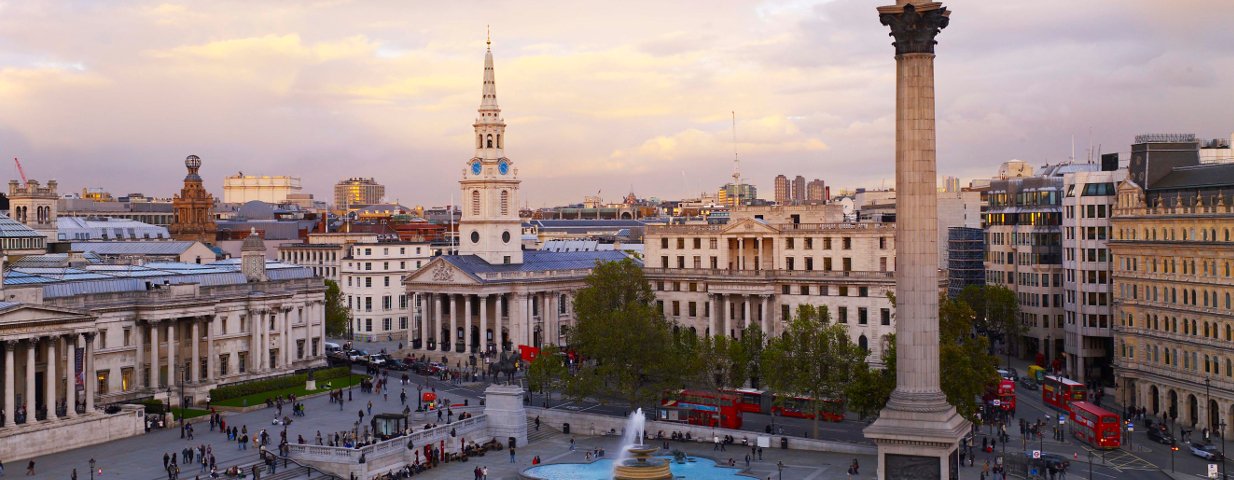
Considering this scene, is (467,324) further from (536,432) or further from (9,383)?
(9,383)

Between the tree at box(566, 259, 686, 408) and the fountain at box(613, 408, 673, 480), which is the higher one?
the tree at box(566, 259, 686, 408)

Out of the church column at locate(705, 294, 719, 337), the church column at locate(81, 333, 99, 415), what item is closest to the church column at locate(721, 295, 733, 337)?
the church column at locate(705, 294, 719, 337)

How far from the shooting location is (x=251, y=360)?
10894 centimetres

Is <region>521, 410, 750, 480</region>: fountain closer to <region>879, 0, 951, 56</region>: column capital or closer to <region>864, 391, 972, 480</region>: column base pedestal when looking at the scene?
<region>864, 391, 972, 480</region>: column base pedestal

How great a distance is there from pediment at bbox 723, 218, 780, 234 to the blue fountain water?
142ft

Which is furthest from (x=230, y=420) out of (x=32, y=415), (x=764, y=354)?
(x=764, y=354)

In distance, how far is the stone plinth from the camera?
3396 inches

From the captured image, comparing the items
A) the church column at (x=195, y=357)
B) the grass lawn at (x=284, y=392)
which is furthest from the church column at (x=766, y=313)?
the church column at (x=195, y=357)

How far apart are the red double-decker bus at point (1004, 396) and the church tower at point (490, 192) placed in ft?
188

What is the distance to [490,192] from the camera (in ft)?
439

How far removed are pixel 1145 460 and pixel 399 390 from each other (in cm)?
5999

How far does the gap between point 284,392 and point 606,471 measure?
38.3 m

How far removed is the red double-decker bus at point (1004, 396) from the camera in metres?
92.5

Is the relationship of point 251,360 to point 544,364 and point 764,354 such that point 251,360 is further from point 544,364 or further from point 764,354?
point 764,354
